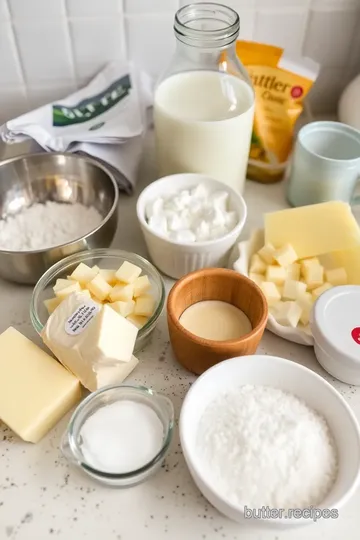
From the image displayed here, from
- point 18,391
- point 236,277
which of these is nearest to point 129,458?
point 18,391

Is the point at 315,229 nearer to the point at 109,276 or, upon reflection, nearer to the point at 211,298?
the point at 211,298

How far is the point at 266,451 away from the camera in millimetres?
567

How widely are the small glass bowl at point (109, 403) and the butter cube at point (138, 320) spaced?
3.7 inches

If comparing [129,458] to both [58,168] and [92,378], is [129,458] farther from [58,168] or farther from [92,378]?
[58,168]

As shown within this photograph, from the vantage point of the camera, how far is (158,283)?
75cm

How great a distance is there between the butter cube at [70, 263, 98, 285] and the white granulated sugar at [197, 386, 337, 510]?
237 mm

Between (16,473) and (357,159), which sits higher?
(357,159)

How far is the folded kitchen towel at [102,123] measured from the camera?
0.90 m

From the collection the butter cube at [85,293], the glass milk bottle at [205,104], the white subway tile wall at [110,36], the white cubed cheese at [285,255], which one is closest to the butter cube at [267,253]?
the white cubed cheese at [285,255]

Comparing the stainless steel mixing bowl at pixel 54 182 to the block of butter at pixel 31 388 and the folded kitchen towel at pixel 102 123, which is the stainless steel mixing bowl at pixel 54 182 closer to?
the folded kitchen towel at pixel 102 123

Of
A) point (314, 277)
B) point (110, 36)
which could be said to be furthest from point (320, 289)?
point (110, 36)

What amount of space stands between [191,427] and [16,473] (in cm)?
20

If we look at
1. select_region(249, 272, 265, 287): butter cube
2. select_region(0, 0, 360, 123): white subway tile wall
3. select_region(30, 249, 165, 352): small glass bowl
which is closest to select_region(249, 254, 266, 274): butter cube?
select_region(249, 272, 265, 287): butter cube

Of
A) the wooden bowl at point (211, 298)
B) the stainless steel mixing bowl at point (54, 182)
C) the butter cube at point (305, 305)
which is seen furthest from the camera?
the stainless steel mixing bowl at point (54, 182)
